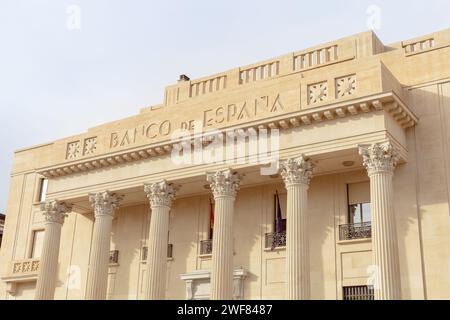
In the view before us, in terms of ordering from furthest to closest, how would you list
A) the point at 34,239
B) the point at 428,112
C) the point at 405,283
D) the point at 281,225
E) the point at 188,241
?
the point at 34,239, the point at 188,241, the point at 281,225, the point at 428,112, the point at 405,283

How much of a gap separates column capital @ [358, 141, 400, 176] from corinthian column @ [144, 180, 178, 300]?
8.32 m

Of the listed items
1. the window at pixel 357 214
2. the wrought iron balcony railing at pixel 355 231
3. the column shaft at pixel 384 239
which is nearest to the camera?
the column shaft at pixel 384 239

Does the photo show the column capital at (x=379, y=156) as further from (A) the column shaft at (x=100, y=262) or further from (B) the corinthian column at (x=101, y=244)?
(A) the column shaft at (x=100, y=262)

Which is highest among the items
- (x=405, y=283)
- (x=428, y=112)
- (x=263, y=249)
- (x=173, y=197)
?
(x=428, y=112)

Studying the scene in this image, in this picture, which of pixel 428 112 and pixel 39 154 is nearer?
pixel 428 112

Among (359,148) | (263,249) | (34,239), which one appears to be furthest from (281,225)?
(34,239)

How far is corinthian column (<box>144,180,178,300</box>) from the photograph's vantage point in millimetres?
24250

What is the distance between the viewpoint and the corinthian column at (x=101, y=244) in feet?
85.3

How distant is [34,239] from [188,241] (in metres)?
9.90

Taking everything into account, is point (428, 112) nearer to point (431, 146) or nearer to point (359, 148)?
point (431, 146)

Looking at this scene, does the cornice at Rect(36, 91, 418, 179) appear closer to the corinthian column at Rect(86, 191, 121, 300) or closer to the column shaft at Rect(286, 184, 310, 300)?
the corinthian column at Rect(86, 191, 121, 300)

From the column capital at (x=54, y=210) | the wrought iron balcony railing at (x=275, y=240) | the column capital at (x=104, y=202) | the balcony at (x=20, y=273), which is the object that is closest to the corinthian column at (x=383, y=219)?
the wrought iron balcony railing at (x=275, y=240)

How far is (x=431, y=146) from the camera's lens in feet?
73.1

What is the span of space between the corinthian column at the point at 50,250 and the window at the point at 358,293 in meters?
13.1
